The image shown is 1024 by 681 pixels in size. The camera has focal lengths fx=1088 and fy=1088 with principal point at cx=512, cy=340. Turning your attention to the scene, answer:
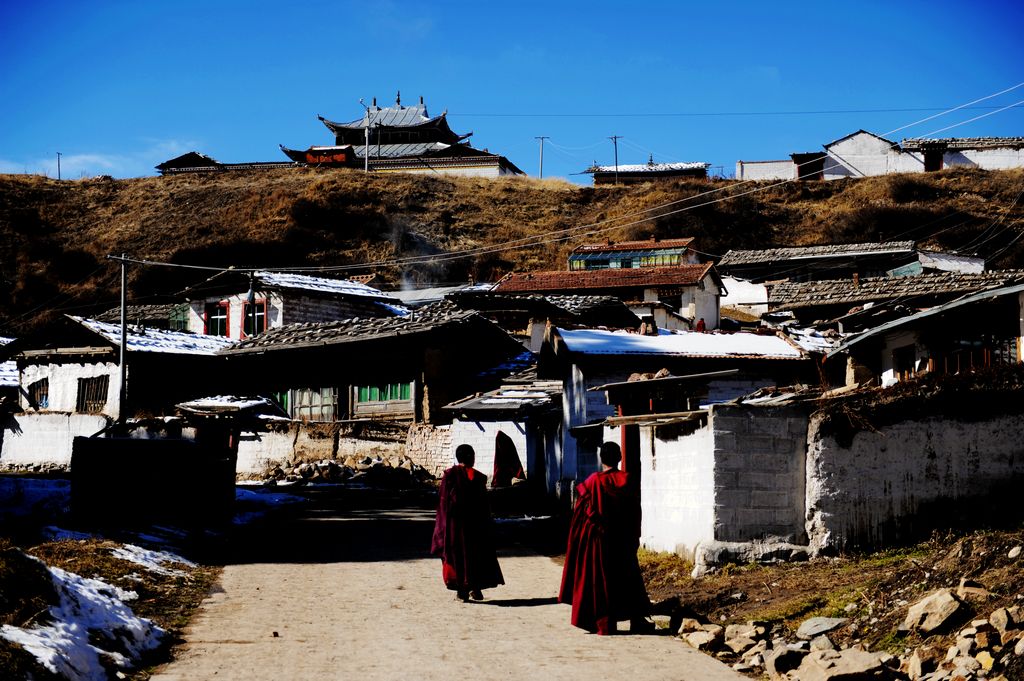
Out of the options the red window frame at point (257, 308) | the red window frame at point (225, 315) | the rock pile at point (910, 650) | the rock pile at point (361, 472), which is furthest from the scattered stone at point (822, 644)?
the red window frame at point (225, 315)

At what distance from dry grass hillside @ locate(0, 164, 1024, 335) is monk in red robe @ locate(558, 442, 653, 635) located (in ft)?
173

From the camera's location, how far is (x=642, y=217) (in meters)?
70.5

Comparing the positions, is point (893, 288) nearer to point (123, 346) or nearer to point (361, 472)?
point (361, 472)

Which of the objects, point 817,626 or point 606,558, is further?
point 606,558

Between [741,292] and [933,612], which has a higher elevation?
[741,292]

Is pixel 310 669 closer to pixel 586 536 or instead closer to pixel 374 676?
pixel 374 676

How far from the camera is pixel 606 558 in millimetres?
9297

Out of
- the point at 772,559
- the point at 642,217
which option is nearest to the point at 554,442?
the point at 772,559

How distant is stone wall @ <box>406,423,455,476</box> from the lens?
3045 cm

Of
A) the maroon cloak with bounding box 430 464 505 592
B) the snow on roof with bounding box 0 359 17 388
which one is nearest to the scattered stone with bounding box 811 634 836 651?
the maroon cloak with bounding box 430 464 505 592

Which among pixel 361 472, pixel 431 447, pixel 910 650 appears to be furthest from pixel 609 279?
pixel 910 650

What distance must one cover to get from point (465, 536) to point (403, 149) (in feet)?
256

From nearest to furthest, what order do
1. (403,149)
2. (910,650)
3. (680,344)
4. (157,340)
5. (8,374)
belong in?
(910,650)
(680,344)
(157,340)
(8,374)
(403,149)

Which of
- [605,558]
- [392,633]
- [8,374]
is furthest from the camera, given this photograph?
[8,374]
